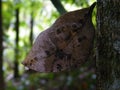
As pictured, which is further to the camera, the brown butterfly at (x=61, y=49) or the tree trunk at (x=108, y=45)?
the brown butterfly at (x=61, y=49)

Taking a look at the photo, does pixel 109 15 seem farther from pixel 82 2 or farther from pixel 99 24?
pixel 82 2

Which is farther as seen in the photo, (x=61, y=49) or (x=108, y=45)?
(x=61, y=49)

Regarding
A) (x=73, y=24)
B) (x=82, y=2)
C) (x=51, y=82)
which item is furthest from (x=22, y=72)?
(x=73, y=24)

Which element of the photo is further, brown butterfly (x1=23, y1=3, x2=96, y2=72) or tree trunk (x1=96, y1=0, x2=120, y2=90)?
brown butterfly (x1=23, y1=3, x2=96, y2=72)
